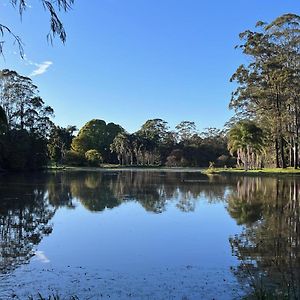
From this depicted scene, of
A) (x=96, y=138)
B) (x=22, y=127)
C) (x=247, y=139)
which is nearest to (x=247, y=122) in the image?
(x=247, y=139)

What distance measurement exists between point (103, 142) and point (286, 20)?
204 ft

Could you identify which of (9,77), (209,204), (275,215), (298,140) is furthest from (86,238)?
(9,77)

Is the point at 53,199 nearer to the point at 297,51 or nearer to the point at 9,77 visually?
the point at 297,51

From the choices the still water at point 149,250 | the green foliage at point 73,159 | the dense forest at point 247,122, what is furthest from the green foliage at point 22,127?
the still water at point 149,250

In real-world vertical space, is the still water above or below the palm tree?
below

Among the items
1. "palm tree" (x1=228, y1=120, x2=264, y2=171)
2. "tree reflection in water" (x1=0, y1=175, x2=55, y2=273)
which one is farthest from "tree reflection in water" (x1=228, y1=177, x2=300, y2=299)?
"palm tree" (x1=228, y1=120, x2=264, y2=171)

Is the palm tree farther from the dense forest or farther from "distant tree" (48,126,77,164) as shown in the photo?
"distant tree" (48,126,77,164)

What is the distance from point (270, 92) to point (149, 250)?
4003cm

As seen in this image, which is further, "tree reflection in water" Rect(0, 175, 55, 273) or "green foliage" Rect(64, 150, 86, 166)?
"green foliage" Rect(64, 150, 86, 166)

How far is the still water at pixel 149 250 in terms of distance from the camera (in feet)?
21.2

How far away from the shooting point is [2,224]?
12094mm

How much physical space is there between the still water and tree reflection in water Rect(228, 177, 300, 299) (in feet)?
0.06

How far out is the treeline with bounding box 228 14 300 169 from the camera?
146 feet

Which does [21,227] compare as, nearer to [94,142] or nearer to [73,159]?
[73,159]
